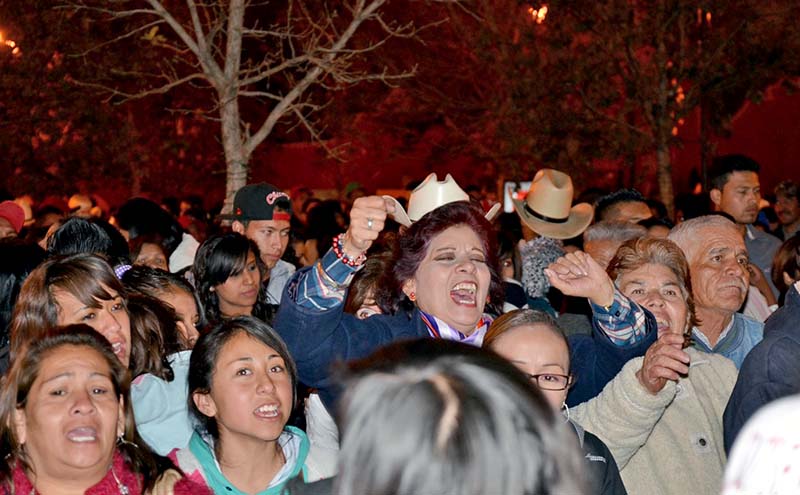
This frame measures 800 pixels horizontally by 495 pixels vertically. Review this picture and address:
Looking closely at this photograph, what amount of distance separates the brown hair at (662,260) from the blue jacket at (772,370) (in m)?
1.15

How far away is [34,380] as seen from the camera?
367 cm

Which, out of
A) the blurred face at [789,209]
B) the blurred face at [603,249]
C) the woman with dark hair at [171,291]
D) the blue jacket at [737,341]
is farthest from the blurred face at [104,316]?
the blurred face at [789,209]

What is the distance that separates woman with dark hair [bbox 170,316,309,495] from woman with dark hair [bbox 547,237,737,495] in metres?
1.12

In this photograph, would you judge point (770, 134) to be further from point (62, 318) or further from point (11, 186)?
point (62, 318)

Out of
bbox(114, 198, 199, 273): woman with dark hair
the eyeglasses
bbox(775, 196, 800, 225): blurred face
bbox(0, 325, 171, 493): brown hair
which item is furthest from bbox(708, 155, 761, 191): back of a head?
bbox(0, 325, 171, 493): brown hair

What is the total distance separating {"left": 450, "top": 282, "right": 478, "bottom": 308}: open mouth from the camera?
4.50 m

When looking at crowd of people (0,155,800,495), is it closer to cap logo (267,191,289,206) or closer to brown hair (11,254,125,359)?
brown hair (11,254,125,359)

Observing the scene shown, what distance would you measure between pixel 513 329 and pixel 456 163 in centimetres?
2728

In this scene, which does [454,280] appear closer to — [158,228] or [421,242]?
[421,242]

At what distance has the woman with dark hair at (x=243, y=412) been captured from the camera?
413 cm

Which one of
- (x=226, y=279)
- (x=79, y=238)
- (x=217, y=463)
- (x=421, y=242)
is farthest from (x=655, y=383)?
(x=79, y=238)

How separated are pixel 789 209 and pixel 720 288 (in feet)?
21.6

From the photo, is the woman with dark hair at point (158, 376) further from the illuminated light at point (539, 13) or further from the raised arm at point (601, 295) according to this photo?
the illuminated light at point (539, 13)

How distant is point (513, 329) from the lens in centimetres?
397
